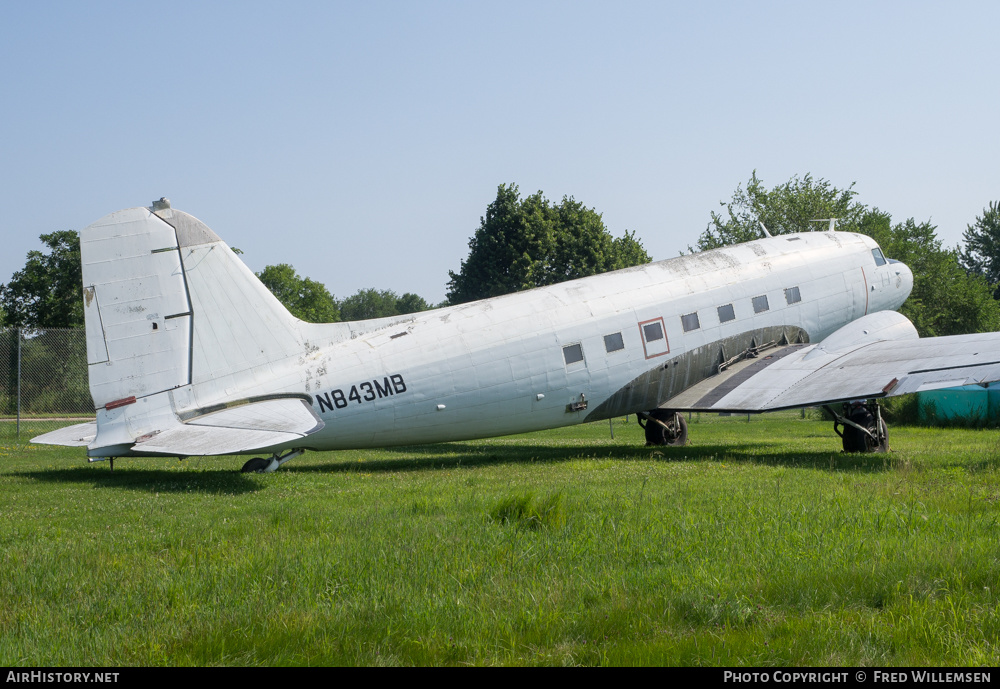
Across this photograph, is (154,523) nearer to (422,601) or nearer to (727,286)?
(422,601)

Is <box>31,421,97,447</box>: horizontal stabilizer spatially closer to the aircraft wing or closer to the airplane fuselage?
the airplane fuselage

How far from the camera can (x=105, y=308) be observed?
13094 mm

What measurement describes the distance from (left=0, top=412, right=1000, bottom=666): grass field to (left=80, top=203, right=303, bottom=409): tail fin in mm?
2038

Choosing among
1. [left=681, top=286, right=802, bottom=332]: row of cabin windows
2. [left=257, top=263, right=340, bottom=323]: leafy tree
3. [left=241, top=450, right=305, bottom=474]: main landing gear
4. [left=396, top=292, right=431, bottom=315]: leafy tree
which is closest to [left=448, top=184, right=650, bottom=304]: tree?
[left=257, top=263, right=340, bottom=323]: leafy tree

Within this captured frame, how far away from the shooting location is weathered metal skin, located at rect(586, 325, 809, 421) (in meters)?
17.6

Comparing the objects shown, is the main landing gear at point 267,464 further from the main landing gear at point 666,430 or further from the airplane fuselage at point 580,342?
the main landing gear at point 666,430

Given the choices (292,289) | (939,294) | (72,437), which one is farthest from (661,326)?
(292,289)

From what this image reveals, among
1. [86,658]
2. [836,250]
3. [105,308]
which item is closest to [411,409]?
[105,308]

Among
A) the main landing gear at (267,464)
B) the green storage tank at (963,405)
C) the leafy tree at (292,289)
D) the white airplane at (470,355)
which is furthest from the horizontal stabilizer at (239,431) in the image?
the leafy tree at (292,289)

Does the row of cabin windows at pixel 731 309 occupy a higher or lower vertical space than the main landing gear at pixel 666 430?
higher

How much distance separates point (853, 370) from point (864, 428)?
1.41 meters

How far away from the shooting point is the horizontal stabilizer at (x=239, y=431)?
11680 millimetres

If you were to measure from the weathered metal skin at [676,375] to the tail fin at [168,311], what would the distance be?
7259 millimetres
